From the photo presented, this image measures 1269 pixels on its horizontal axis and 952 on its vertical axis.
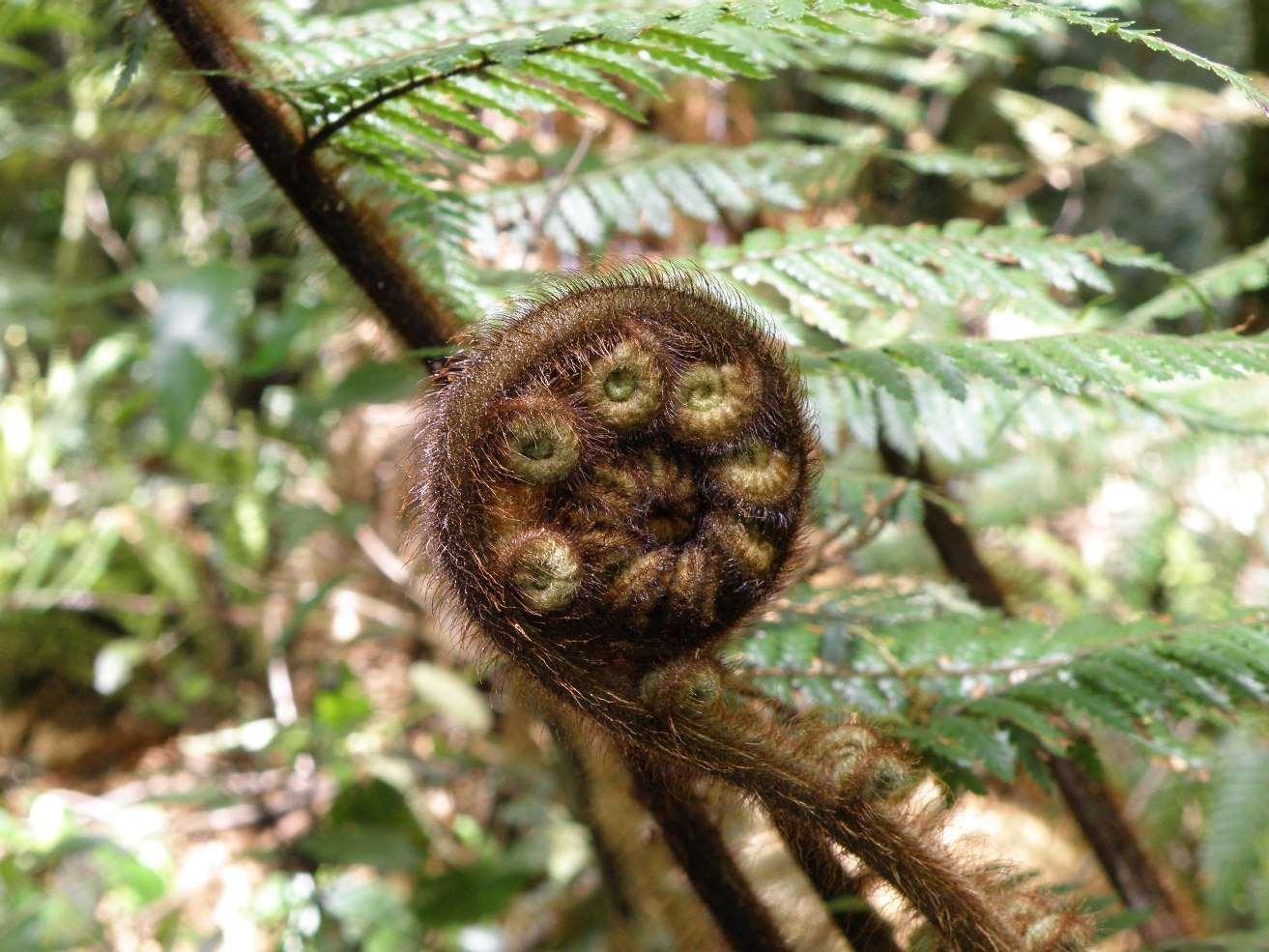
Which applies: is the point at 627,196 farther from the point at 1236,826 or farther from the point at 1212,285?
the point at 1236,826

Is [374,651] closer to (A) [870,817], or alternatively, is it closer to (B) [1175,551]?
(B) [1175,551]

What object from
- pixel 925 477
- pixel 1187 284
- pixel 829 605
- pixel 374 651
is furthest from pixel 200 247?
pixel 1187 284

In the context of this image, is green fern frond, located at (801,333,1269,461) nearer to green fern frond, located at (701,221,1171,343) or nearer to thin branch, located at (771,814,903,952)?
green fern frond, located at (701,221,1171,343)

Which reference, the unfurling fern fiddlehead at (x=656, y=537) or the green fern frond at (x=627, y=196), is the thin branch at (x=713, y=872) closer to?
the unfurling fern fiddlehead at (x=656, y=537)

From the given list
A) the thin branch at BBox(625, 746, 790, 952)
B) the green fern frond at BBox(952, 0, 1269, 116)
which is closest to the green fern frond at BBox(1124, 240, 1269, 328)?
the green fern frond at BBox(952, 0, 1269, 116)

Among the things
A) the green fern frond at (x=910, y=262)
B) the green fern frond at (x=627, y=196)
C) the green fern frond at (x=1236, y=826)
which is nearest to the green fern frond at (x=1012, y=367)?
the green fern frond at (x=910, y=262)

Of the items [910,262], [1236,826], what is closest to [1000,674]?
[910,262]
